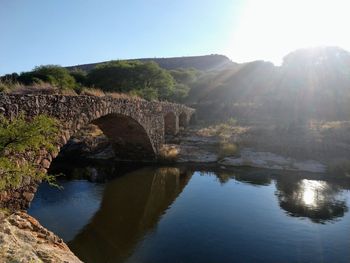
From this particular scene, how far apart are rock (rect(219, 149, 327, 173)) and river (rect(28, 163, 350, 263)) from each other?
70.5 inches

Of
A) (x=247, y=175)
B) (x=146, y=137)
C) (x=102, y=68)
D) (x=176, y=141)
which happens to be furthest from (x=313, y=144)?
(x=102, y=68)

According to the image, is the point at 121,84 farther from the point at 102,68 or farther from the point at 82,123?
the point at 82,123

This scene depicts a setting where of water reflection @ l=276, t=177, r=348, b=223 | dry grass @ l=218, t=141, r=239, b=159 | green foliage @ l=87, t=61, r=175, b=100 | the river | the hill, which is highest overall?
the hill

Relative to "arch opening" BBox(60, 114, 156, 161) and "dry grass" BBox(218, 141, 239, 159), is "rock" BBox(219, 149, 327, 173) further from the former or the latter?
"arch opening" BBox(60, 114, 156, 161)

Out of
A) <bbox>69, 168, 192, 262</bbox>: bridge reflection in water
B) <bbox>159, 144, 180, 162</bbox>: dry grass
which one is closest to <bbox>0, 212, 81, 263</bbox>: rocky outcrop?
<bbox>69, 168, 192, 262</bbox>: bridge reflection in water

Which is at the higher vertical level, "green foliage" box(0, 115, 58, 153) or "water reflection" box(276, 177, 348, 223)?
"green foliage" box(0, 115, 58, 153)

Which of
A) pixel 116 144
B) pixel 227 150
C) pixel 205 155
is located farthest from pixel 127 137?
pixel 227 150

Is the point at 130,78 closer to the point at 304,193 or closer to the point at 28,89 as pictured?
the point at 304,193

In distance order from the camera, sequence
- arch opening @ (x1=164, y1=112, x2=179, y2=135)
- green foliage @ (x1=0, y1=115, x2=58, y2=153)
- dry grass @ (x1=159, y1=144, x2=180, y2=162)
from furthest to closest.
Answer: arch opening @ (x1=164, y1=112, x2=179, y2=135) → dry grass @ (x1=159, y1=144, x2=180, y2=162) → green foliage @ (x1=0, y1=115, x2=58, y2=153)

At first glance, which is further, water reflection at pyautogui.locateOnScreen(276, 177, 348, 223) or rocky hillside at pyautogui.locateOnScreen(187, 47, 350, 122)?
rocky hillside at pyautogui.locateOnScreen(187, 47, 350, 122)

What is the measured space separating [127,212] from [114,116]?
547 centimetres

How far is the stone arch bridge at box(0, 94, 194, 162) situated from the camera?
929cm

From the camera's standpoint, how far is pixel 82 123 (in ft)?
40.8

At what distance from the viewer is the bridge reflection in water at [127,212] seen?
34.3 ft
